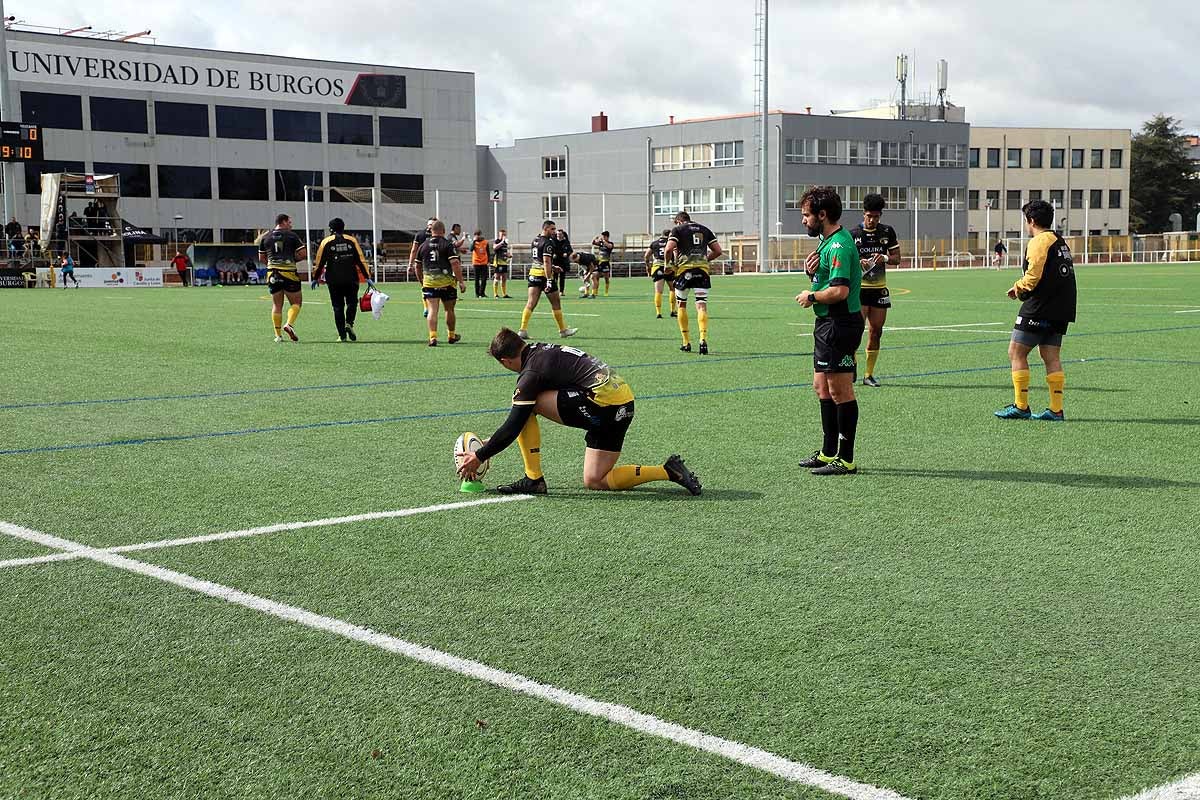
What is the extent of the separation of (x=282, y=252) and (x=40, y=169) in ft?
176

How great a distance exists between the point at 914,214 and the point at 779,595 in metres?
93.2

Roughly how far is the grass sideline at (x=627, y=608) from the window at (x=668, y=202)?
278 ft

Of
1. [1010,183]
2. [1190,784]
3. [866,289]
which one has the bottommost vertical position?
[1190,784]

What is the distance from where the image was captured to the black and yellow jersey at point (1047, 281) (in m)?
10.5

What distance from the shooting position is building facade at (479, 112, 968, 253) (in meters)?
90.8

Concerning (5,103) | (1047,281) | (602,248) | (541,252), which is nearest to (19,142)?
(5,103)

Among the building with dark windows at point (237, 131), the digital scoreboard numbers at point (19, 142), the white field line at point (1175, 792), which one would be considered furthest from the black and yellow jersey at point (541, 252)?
the building with dark windows at point (237, 131)

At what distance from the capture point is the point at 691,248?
17.9m

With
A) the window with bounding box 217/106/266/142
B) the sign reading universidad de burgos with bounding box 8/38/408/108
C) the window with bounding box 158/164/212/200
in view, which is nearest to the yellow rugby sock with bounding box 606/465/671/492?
the sign reading universidad de burgos with bounding box 8/38/408/108

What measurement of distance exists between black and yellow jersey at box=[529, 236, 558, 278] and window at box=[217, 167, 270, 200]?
55285 mm

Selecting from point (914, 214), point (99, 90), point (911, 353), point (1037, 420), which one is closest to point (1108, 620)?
point (1037, 420)

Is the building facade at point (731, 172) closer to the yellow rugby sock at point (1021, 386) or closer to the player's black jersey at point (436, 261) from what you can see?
the player's black jersey at point (436, 261)

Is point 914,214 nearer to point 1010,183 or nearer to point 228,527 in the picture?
point 1010,183

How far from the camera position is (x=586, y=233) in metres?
89.8
